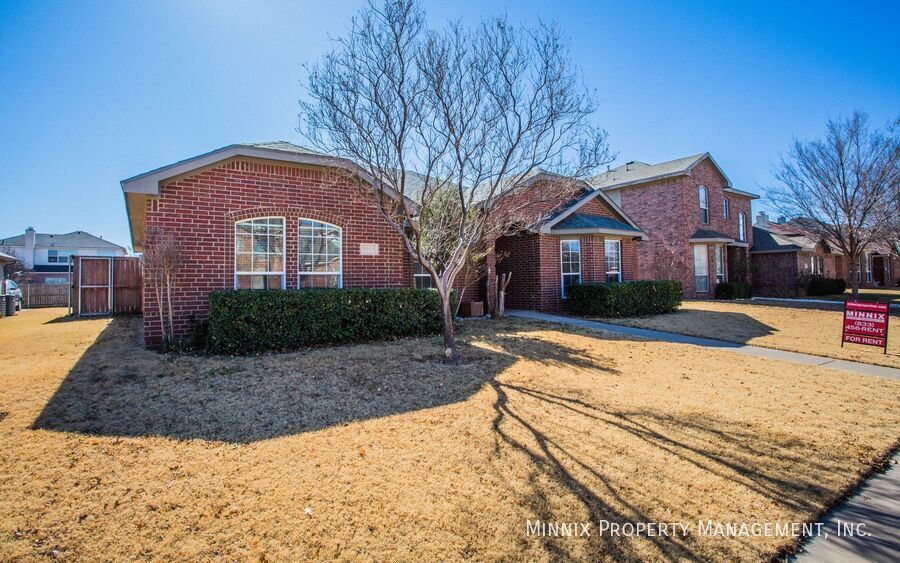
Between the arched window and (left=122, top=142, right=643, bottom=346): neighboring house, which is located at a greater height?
the arched window

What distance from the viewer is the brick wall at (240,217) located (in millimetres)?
8688

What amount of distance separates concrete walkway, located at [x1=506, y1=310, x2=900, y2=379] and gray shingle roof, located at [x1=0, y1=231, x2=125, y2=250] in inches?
2092

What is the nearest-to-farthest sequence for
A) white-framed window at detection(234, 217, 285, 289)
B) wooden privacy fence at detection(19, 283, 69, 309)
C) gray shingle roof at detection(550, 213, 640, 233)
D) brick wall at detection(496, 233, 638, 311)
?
white-framed window at detection(234, 217, 285, 289)
brick wall at detection(496, 233, 638, 311)
gray shingle roof at detection(550, 213, 640, 233)
wooden privacy fence at detection(19, 283, 69, 309)

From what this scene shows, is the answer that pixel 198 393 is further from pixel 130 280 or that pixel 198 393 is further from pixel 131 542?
pixel 130 280

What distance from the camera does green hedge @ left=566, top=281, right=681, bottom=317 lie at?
1427 centimetres

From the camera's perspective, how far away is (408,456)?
382 cm

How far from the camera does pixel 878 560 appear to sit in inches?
104

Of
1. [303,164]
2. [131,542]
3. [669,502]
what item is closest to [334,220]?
[303,164]

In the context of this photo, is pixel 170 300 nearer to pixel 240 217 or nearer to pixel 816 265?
pixel 240 217

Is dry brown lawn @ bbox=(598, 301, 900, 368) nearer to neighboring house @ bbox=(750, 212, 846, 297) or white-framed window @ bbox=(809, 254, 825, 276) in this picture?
neighboring house @ bbox=(750, 212, 846, 297)

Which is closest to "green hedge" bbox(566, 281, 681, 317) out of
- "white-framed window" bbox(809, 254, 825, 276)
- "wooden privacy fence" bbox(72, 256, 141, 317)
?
"wooden privacy fence" bbox(72, 256, 141, 317)

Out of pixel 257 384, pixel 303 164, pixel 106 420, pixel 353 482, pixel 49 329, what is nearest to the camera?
pixel 353 482

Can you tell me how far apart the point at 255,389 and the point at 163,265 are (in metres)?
4.26

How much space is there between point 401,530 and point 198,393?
13.3 feet
